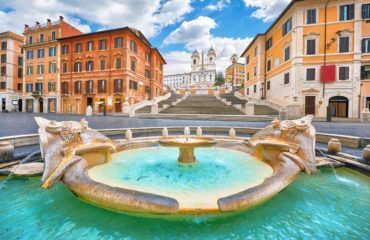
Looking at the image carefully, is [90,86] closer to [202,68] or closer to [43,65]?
[43,65]

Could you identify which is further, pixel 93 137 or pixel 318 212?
pixel 93 137

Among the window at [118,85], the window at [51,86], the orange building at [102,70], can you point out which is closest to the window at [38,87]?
the window at [51,86]

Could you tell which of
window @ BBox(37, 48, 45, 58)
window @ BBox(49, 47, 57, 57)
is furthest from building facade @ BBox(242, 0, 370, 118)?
window @ BBox(37, 48, 45, 58)

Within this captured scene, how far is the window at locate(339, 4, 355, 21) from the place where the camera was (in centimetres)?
2208

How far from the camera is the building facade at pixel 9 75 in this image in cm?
4044

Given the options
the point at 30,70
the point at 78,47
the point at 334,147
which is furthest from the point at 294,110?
the point at 30,70

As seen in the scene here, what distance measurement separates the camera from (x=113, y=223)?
2828 mm

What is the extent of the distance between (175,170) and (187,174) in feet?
1.46

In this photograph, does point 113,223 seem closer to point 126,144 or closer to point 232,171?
point 232,171

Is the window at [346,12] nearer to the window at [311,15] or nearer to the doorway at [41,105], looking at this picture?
the window at [311,15]

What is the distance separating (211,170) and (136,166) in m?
2.04

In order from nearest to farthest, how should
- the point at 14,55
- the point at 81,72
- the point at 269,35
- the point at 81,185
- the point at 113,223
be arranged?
the point at 113,223, the point at 81,185, the point at 269,35, the point at 81,72, the point at 14,55

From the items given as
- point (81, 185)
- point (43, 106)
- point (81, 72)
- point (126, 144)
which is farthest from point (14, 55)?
point (81, 185)

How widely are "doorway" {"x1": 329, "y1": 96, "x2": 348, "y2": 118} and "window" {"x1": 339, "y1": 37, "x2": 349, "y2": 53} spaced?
18.2ft
